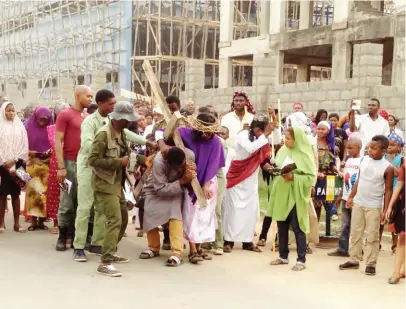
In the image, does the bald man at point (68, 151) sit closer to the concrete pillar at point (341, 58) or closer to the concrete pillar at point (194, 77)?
the concrete pillar at point (194, 77)

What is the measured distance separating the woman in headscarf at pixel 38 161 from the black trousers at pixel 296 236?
3376 millimetres

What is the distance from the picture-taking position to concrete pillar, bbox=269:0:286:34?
25203 millimetres

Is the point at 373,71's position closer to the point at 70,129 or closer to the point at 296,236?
the point at 296,236

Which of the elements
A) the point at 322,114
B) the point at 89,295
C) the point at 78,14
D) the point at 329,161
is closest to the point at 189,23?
the point at 78,14

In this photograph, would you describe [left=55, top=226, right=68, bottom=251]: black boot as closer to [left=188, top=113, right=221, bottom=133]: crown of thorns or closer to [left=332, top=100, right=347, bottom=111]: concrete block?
[left=188, top=113, right=221, bottom=133]: crown of thorns

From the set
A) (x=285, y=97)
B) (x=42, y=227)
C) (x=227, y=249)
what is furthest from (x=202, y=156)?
(x=285, y=97)

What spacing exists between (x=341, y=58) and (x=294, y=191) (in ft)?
55.9

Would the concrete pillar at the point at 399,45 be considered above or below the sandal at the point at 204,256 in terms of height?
above

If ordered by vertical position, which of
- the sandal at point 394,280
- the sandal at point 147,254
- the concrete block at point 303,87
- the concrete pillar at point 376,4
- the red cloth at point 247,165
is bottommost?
the sandal at point 147,254

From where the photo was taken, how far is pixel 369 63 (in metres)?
14.0

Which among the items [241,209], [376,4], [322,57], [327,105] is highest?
[376,4]

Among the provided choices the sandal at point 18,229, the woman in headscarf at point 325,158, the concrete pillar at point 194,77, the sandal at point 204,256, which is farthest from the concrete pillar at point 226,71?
the sandal at point 204,256

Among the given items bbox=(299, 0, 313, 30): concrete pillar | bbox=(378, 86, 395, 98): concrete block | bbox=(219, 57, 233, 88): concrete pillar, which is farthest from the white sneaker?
bbox=(219, 57, 233, 88): concrete pillar

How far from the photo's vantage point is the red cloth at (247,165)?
7.14 m
